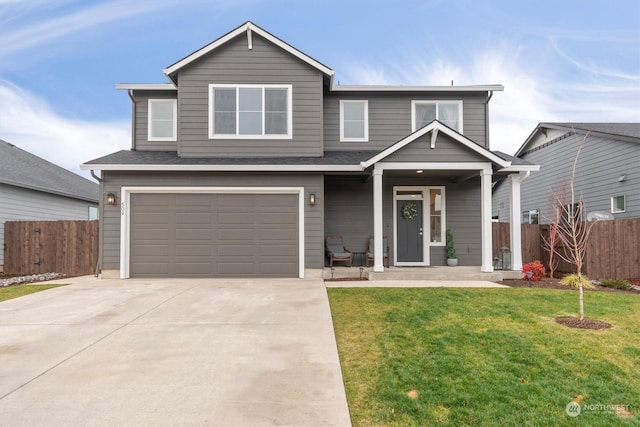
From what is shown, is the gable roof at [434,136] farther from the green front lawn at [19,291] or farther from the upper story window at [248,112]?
the green front lawn at [19,291]

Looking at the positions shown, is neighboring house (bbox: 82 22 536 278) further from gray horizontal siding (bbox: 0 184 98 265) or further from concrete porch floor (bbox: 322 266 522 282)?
gray horizontal siding (bbox: 0 184 98 265)

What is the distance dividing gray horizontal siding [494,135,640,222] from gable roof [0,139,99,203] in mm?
18188

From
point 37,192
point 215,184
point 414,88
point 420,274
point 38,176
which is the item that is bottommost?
point 420,274

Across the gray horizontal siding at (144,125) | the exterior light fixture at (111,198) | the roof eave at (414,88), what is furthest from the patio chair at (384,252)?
the exterior light fixture at (111,198)

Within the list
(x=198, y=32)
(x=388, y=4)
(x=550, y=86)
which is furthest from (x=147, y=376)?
(x=550, y=86)

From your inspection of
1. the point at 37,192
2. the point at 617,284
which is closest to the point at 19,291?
the point at 37,192

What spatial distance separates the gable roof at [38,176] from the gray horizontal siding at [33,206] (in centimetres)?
33

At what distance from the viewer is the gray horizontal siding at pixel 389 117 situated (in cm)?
1114

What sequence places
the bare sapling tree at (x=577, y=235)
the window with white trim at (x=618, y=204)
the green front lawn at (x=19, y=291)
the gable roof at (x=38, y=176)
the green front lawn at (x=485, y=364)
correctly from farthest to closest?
the gable roof at (x=38, y=176) → the window with white trim at (x=618, y=204) → the green front lawn at (x=19, y=291) → the bare sapling tree at (x=577, y=235) → the green front lawn at (x=485, y=364)

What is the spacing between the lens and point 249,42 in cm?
A: 1014

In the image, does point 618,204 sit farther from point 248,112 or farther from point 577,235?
point 248,112

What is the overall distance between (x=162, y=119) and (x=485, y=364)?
35.1ft

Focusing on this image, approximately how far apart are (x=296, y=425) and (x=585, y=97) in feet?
89.8

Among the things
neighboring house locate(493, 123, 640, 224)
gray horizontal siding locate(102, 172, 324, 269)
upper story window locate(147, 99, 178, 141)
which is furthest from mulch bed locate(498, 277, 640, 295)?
upper story window locate(147, 99, 178, 141)
